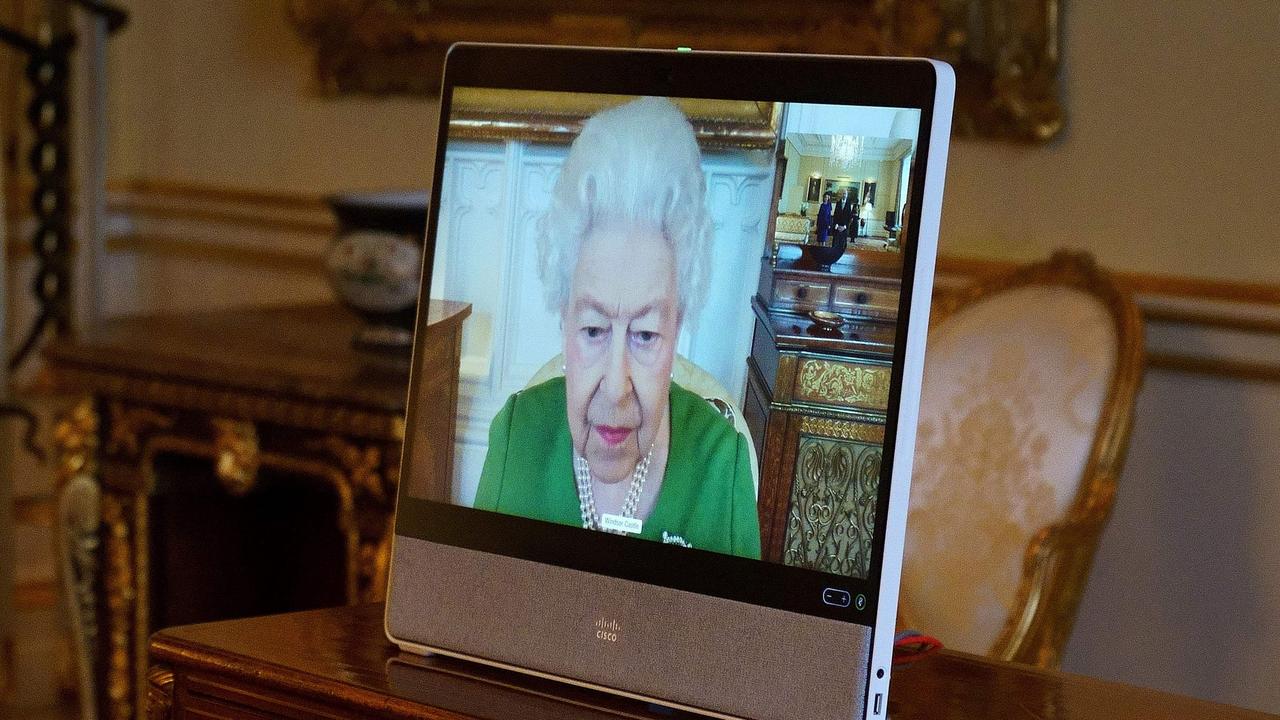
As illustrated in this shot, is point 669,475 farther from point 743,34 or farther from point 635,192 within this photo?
point 743,34

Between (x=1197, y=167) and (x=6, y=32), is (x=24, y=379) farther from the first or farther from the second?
(x=1197, y=167)

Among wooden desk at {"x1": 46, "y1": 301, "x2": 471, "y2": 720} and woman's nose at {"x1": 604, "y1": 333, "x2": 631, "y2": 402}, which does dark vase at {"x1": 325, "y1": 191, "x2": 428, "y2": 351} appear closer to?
wooden desk at {"x1": 46, "y1": 301, "x2": 471, "y2": 720}

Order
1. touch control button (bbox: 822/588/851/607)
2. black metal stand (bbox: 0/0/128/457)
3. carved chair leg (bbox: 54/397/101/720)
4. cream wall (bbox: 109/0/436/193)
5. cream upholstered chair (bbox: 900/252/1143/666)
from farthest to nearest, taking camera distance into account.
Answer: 1. black metal stand (bbox: 0/0/128/457)
2. cream wall (bbox: 109/0/436/193)
3. carved chair leg (bbox: 54/397/101/720)
4. cream upholstered chair (bbox: 900/252/1143/666)
5. touch control button (bbox: 822/588/851/607)

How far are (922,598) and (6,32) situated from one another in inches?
83.7

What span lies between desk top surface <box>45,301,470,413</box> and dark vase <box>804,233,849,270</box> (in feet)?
3.52

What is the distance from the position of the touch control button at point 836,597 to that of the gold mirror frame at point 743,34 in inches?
52.7

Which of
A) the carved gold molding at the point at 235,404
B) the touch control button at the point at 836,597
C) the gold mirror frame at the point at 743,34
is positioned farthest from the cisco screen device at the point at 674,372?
the gold mirror frame at the point at 743,34

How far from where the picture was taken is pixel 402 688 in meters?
1.11

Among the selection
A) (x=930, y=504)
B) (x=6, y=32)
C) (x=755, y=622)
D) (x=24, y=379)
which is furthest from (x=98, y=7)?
(x=755, y=622)

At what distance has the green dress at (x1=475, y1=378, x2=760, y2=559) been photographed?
1.07 metres

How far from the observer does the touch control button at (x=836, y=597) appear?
3.35 ft

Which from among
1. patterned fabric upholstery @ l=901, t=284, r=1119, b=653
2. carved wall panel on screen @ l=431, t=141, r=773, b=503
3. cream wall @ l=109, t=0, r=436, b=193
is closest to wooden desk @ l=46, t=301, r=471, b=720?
cream wall @ l=109, t=0, r=436, b=193

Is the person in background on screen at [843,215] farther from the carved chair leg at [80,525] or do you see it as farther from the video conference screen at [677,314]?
the carved chair leg at [80,525]

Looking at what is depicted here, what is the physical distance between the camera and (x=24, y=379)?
3416 mm
